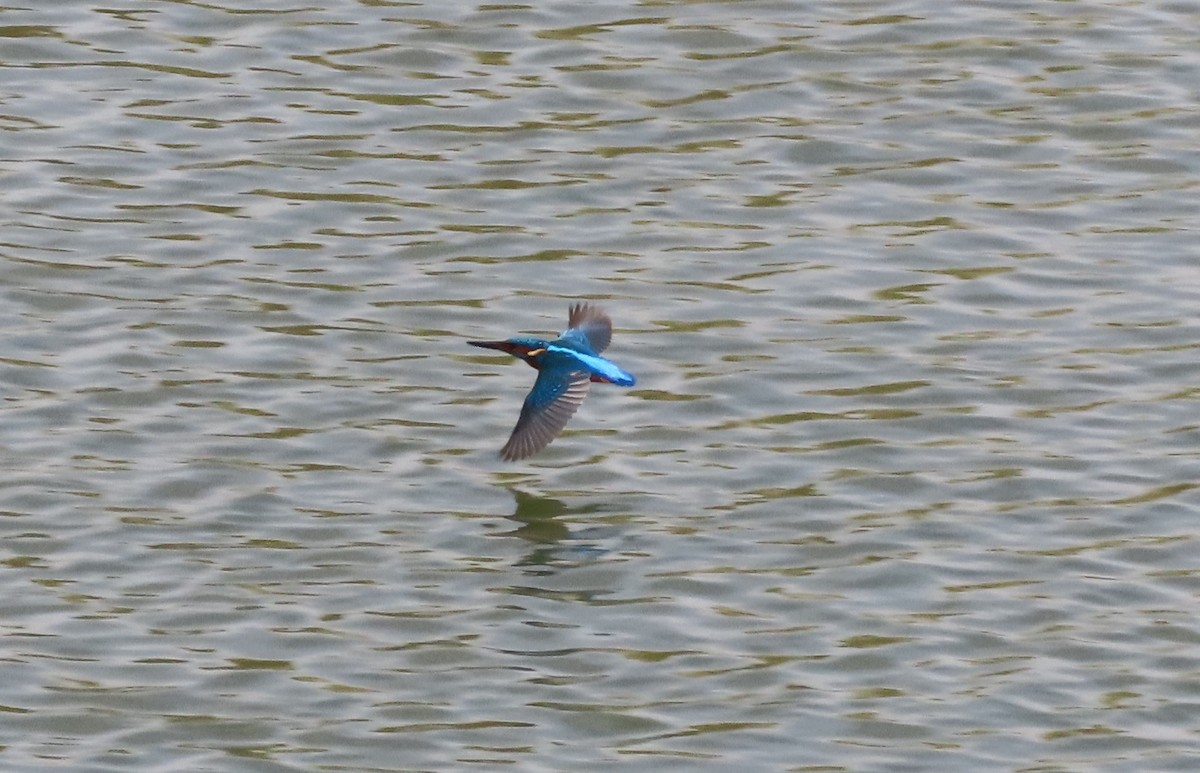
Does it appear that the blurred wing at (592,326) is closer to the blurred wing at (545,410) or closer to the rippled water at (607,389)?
the rippled water at (607,389)

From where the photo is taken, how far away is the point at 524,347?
11.4 meters

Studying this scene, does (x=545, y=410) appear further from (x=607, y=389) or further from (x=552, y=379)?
(x=607, y=389)

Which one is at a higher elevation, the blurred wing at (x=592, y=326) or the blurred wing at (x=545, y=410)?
the blurred wing at (x=592, y=326)

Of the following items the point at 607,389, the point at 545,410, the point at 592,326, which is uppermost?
the point at 592,326

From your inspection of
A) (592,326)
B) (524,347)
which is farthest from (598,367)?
(592,326)

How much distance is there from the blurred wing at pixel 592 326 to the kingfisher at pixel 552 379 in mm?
15

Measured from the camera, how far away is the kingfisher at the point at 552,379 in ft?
36.1

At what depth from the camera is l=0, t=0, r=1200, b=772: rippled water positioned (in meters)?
9.41

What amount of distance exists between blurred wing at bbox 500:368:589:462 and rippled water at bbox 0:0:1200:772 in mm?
276

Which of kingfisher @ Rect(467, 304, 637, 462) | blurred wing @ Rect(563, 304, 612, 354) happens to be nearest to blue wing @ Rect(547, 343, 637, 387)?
kingfisher @ Rect(467, 304, 637, 462)

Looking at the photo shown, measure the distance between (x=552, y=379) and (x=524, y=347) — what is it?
26 cm

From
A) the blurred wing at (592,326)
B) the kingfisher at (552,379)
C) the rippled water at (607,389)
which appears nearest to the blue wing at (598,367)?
A: the kingfisher at (552,379)

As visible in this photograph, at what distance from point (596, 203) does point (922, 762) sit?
549 centimetres

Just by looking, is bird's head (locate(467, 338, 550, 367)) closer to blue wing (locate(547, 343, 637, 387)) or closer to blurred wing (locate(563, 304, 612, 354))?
blue wing (locate(547, 343, 637, 387))
